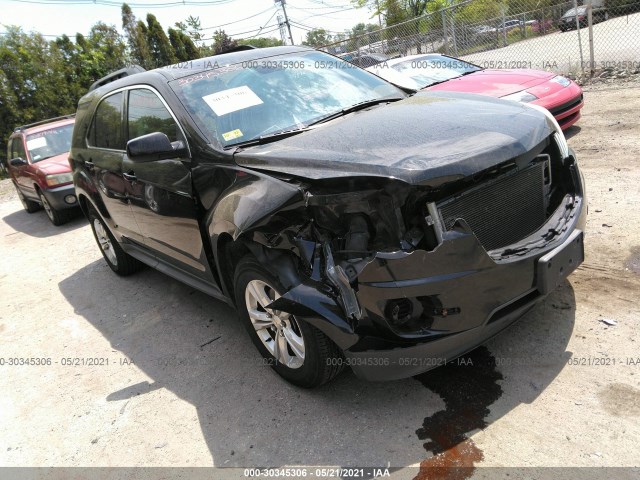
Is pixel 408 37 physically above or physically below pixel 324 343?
above

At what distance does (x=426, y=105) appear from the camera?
10.9ft

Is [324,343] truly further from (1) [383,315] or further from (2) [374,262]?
(2) [374,262]

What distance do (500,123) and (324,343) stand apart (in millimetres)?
1502

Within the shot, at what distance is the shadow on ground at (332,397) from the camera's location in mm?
2633

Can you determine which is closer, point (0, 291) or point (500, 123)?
point (500, 123)

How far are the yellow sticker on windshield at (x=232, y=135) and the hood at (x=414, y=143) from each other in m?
0.22

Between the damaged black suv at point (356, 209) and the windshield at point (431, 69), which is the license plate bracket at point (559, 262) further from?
the windshield at point (431, 69)

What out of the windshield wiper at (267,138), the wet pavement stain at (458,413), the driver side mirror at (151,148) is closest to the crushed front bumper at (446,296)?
the wet pavement stain at (458,413)

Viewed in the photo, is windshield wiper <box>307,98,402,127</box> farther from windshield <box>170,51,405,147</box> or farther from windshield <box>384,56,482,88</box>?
windshield <box>384,56,482,88</box>

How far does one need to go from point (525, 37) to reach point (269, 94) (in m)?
14.5

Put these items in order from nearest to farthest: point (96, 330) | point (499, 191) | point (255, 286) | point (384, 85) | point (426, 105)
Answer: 1. point (499, 191)
2. point (255, 286)
3. point (426, 105)
4. point (384, 85)
5. point (96, 330)

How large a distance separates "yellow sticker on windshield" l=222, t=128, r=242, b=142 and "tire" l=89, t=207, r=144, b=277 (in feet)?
8.78

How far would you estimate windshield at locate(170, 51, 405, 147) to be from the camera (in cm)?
336

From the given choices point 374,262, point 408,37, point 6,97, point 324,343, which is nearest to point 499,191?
point 374,262
